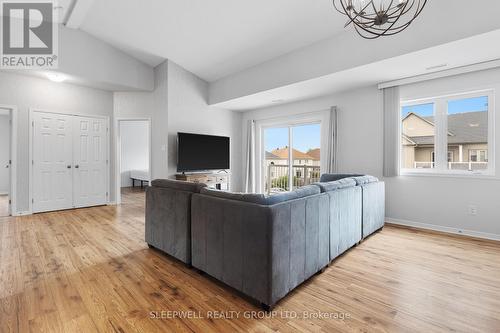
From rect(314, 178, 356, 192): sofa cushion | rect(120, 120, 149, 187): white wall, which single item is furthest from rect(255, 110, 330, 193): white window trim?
rect(120, 120, 149, 187): white wall

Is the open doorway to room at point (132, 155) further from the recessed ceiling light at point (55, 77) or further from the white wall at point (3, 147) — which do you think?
the recessed ceiling light at point (55, 77)

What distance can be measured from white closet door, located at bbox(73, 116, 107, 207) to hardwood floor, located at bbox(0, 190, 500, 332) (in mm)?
2142

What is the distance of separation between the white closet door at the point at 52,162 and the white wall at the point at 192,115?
2.16 meters

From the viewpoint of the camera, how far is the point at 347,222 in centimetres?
274

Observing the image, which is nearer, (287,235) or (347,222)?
(287,235)

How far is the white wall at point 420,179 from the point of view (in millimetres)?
3316

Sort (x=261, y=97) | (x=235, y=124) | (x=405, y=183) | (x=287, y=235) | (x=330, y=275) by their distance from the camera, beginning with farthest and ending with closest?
1. (x=235, y=124)
2. (x=261, y=97)
3. (x=405, y=183)
4. (x=330, y=275)
5. (x=287, y=235)

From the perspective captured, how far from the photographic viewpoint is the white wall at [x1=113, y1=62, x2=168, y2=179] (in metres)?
5.09

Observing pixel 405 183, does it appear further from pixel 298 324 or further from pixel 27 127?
pixel 27 127

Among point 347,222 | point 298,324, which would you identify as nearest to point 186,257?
point 298,324

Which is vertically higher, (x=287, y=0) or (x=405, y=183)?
(x=287, y=0)

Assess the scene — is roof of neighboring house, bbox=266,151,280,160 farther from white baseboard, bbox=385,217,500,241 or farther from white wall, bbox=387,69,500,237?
white baseboard, bbox=385,217,500,241

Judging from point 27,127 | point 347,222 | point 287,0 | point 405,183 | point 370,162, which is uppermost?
point 287,0

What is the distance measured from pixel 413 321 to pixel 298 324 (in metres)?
0.80
